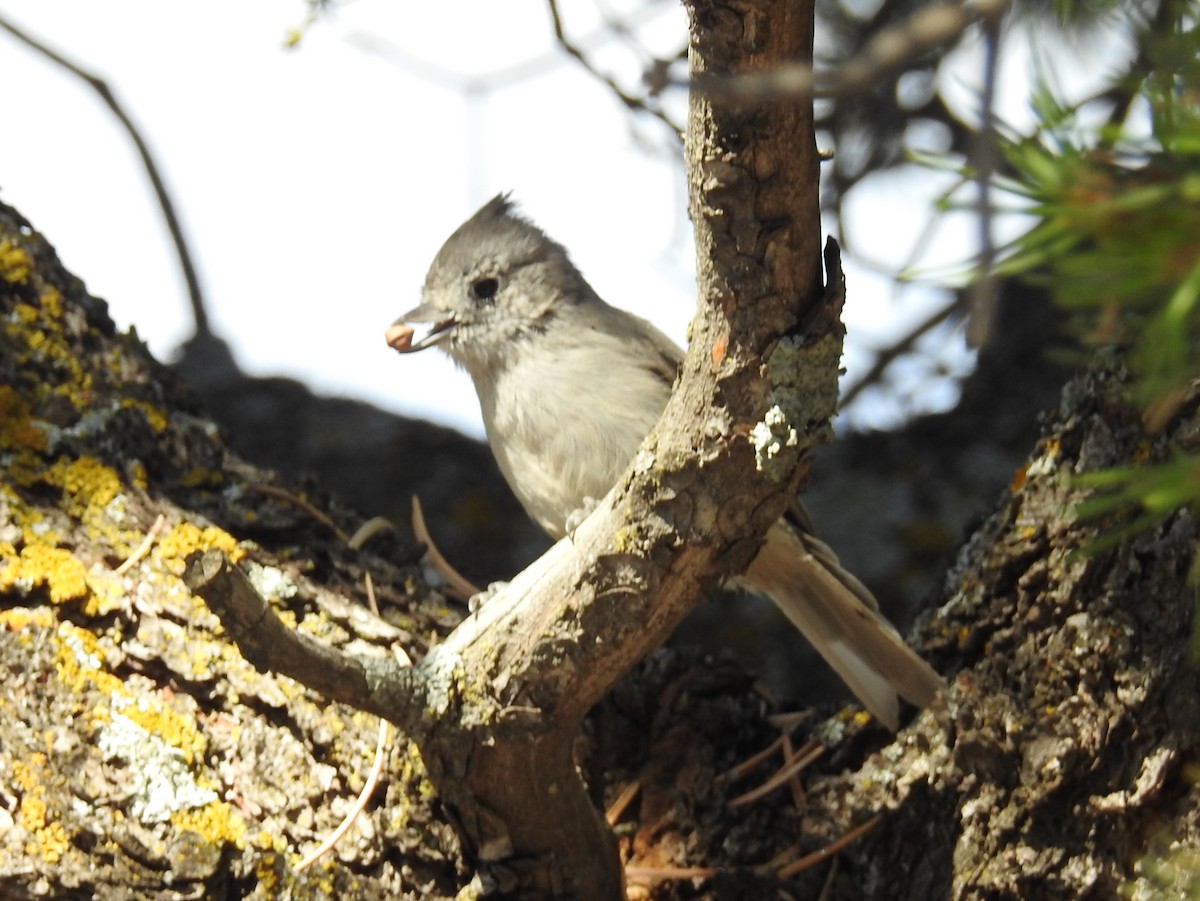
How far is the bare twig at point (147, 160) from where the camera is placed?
4.13m

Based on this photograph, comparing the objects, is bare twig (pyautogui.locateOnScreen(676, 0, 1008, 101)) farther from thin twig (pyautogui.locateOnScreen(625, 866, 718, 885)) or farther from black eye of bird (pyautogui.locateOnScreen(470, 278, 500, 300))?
black eye of bird (pyautogui.locateOnScreen(470, 278, 500, 300))

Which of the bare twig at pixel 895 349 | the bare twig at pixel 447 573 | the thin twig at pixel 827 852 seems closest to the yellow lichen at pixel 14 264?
the bare twig at pixel 447 573

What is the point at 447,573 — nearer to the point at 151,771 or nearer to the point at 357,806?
the point at 357,806

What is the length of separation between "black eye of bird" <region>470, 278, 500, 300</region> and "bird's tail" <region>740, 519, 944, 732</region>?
3.51 feet

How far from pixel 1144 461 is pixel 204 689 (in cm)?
180

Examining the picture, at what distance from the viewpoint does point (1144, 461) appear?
251 centimetres

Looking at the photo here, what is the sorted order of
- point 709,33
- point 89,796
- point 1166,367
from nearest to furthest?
point 1166,367, point 709,33, point 89,796

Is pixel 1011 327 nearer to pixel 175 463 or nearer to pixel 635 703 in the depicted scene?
pixel 635 703

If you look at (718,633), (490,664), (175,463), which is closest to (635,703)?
(490,664)

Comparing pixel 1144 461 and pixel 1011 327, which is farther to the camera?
pixel 1011 327

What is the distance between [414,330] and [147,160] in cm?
124

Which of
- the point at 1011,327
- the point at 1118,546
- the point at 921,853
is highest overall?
the point at 1011,327

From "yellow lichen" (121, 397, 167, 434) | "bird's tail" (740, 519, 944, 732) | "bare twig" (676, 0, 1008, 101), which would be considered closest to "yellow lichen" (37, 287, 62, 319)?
"yellow lichen" (121, 397, 167, 434)

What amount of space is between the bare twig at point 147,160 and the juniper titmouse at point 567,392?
1084 mm
